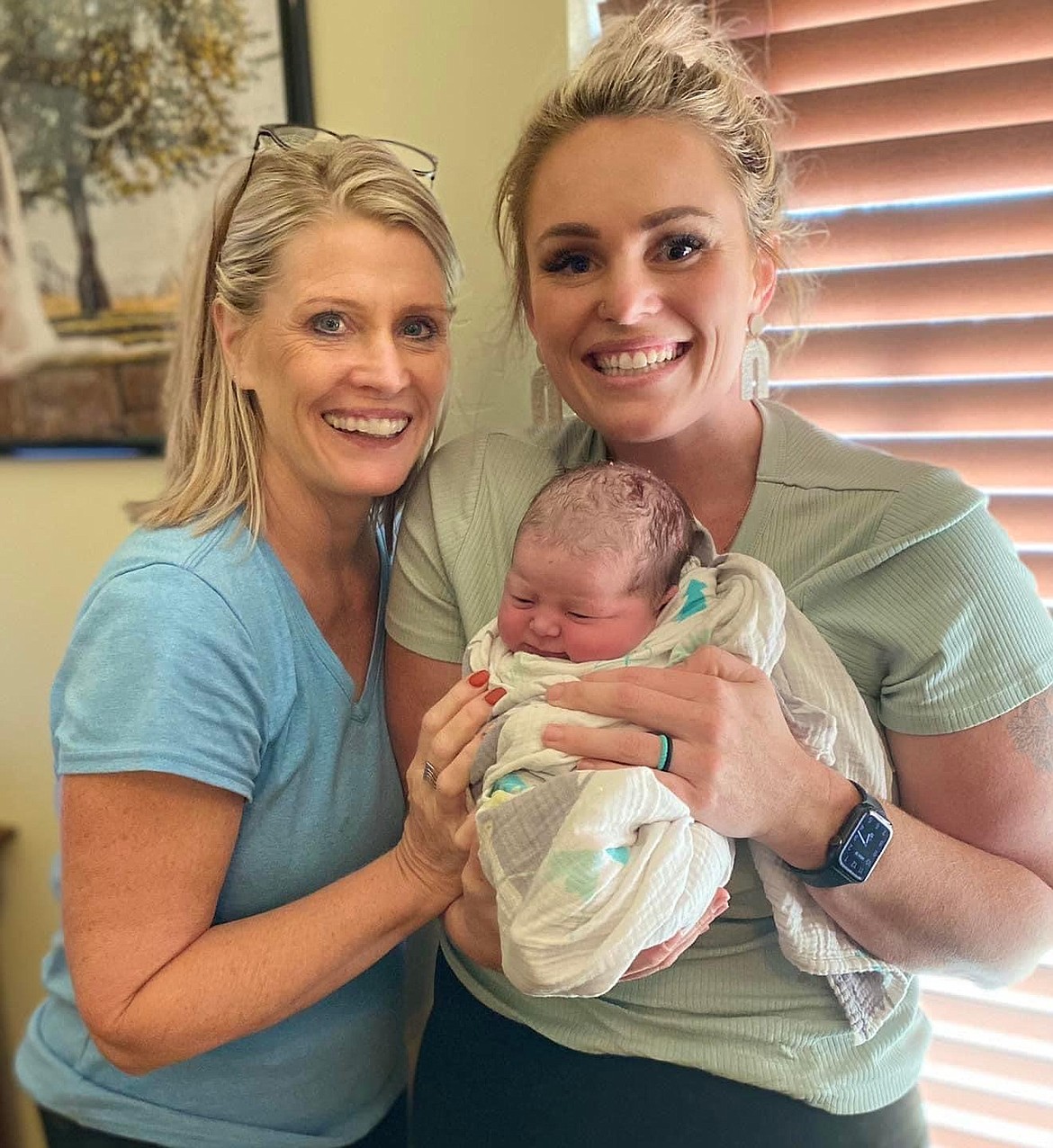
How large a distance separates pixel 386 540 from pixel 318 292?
385 millimetres

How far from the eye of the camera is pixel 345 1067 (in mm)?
1171

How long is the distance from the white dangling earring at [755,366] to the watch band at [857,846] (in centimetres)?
51

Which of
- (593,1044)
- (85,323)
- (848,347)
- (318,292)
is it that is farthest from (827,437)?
(85,323)

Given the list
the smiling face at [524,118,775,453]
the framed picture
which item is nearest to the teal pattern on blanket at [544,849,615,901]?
the smiling face at [524,118,775,453]

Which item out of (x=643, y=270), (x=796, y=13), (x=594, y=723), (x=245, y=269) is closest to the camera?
(x=594, y=723)

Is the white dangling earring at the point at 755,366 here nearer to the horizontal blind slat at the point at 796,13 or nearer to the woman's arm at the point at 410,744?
the horizontal blind slat at the point at 796,13

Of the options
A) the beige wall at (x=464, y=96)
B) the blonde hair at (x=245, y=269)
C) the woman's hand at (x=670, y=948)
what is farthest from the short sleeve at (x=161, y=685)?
the beige wall at (x=464, y=96)

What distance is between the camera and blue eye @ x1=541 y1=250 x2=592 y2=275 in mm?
995

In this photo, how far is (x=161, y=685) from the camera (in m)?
0.92

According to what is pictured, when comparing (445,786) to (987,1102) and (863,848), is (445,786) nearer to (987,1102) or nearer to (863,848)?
(863,848)

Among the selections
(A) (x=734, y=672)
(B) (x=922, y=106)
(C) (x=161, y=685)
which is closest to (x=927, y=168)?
(B) (x=922, y=106)

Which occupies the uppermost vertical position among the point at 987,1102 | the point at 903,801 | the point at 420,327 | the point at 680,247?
the point at 680,247

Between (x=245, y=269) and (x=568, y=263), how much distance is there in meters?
0.39

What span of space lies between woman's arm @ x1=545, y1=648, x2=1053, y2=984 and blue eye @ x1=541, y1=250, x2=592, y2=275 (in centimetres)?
46
